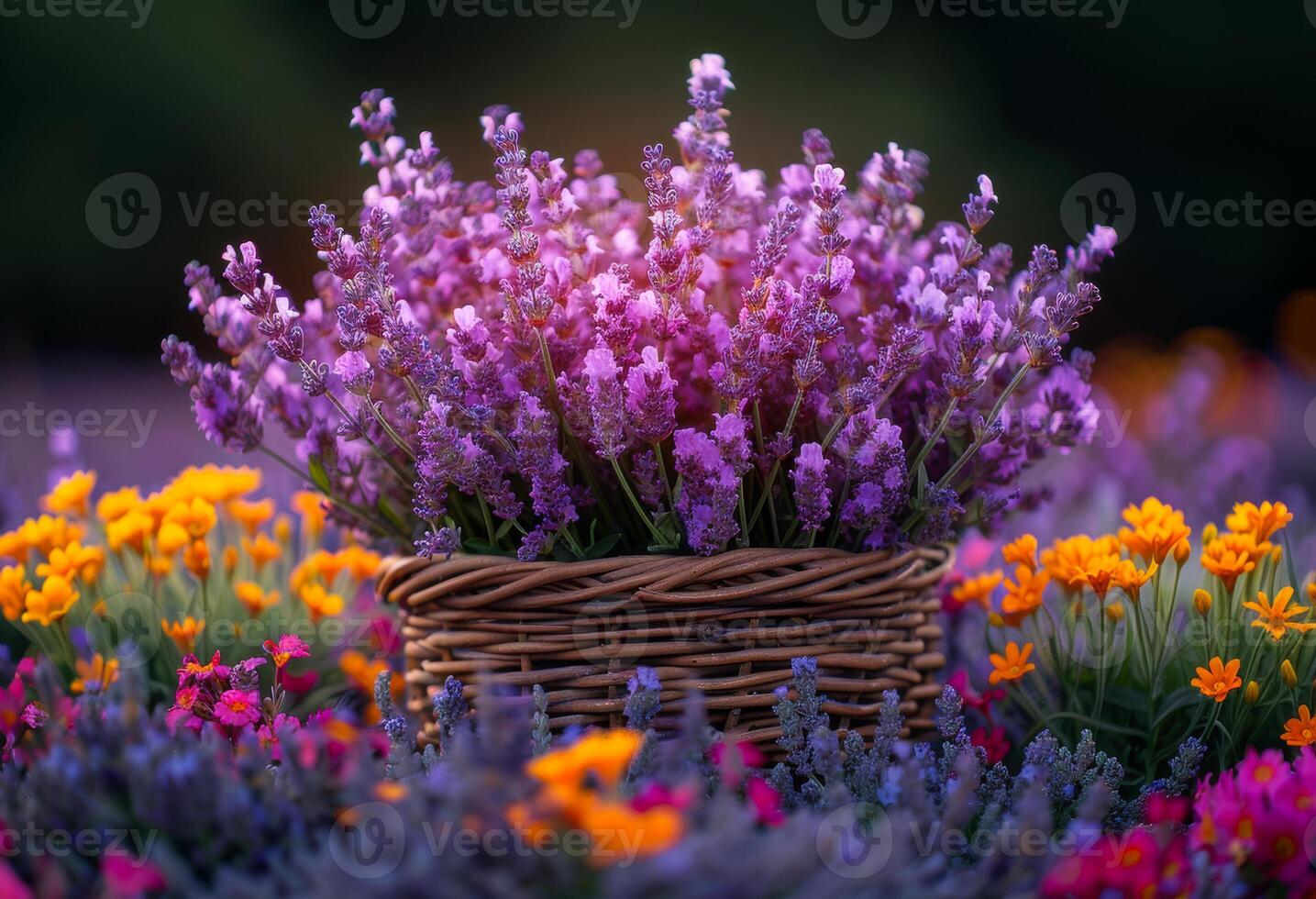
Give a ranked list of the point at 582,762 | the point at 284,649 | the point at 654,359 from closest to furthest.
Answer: the point at 582,762 → the point at 654,359 → the point at 284,649

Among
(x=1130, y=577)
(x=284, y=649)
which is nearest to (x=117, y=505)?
(x=284, y=649)

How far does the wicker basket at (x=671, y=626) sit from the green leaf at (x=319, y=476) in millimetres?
146

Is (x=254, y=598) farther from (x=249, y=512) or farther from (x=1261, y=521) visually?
(x=1261, y=521)

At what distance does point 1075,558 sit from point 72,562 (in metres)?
1.38

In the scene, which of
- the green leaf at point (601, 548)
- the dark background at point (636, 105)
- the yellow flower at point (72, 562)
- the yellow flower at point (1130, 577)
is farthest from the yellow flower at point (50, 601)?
the dark background at point (636, 105)

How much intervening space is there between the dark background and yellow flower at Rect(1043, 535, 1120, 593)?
4.02 m

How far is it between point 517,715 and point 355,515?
28.4 inches

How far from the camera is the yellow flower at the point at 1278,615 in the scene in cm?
136

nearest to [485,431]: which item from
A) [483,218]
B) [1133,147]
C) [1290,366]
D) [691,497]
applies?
[691,497]

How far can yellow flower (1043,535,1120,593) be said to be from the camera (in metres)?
1.46

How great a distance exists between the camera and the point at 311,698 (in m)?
1.70

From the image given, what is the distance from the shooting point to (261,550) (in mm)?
1830

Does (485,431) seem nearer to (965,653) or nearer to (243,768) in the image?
(243,768)

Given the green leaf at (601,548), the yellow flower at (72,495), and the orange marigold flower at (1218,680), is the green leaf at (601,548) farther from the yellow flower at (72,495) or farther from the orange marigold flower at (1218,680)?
the yellow flower at (72,495)
